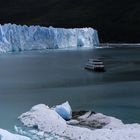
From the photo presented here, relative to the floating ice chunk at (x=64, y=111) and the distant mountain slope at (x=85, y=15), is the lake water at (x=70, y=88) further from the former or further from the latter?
the distant mountain slope at (x=85, y=15)

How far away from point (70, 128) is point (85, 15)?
9863 cm

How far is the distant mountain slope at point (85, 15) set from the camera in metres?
95.5

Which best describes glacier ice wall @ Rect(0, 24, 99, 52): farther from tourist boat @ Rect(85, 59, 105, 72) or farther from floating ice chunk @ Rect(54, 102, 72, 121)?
floating ice chunk @ Rect(54, 102, 72, 121)

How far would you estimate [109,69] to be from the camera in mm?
37188

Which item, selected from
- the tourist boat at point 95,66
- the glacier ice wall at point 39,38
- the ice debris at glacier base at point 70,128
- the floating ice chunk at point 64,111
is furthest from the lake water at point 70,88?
the glacier ice wall at point 39,38

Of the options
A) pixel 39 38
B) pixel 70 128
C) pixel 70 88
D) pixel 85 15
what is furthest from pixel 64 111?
pixel 85 15

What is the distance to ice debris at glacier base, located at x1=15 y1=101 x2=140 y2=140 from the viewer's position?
1462 cm

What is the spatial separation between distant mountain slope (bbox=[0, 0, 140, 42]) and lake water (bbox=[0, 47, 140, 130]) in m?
50.2

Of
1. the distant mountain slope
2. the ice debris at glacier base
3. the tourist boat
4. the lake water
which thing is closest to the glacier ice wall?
the lake water

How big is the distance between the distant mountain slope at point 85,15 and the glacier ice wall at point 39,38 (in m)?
21.9

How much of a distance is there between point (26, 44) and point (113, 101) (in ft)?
122

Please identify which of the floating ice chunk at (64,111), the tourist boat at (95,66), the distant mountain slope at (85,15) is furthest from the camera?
the distant mountain slope at (85,15)

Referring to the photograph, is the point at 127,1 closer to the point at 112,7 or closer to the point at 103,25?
the point at 112,7

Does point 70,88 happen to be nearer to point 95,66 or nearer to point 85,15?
point 95,66
